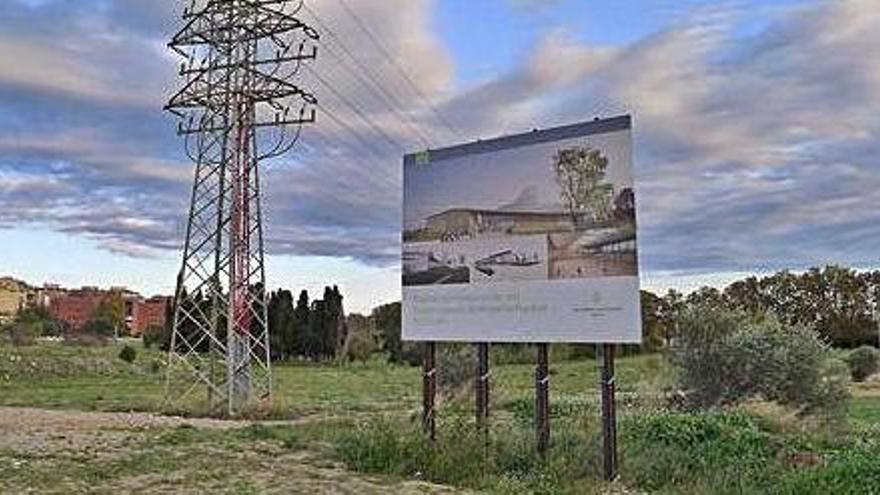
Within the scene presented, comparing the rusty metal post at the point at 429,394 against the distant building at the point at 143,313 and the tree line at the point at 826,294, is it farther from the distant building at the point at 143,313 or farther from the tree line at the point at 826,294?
the distant building at the point at 143,313

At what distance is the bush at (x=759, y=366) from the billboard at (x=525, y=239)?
913cm

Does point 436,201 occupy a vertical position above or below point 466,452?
above

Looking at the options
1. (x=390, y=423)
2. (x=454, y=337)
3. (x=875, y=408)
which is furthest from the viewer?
(x=875, y=408)

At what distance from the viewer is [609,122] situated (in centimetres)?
1233

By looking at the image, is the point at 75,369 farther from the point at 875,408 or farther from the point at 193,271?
the point at 875,408

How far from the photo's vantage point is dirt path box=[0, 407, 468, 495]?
1055 cm

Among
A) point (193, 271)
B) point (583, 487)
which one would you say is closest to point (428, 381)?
point (583, 487)

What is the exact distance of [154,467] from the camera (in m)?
12.0

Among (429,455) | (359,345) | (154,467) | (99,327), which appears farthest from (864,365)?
(99,327)

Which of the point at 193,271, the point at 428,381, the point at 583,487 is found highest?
the point at 193,271

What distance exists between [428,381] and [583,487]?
384 centimetres

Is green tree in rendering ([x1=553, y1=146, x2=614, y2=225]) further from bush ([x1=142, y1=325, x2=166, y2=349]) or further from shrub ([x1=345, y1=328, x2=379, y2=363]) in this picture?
bush ([x1=142, y1=325, x2=166, y2=349])

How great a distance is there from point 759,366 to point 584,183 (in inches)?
403

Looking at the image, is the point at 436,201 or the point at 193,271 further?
the point at 193,271
